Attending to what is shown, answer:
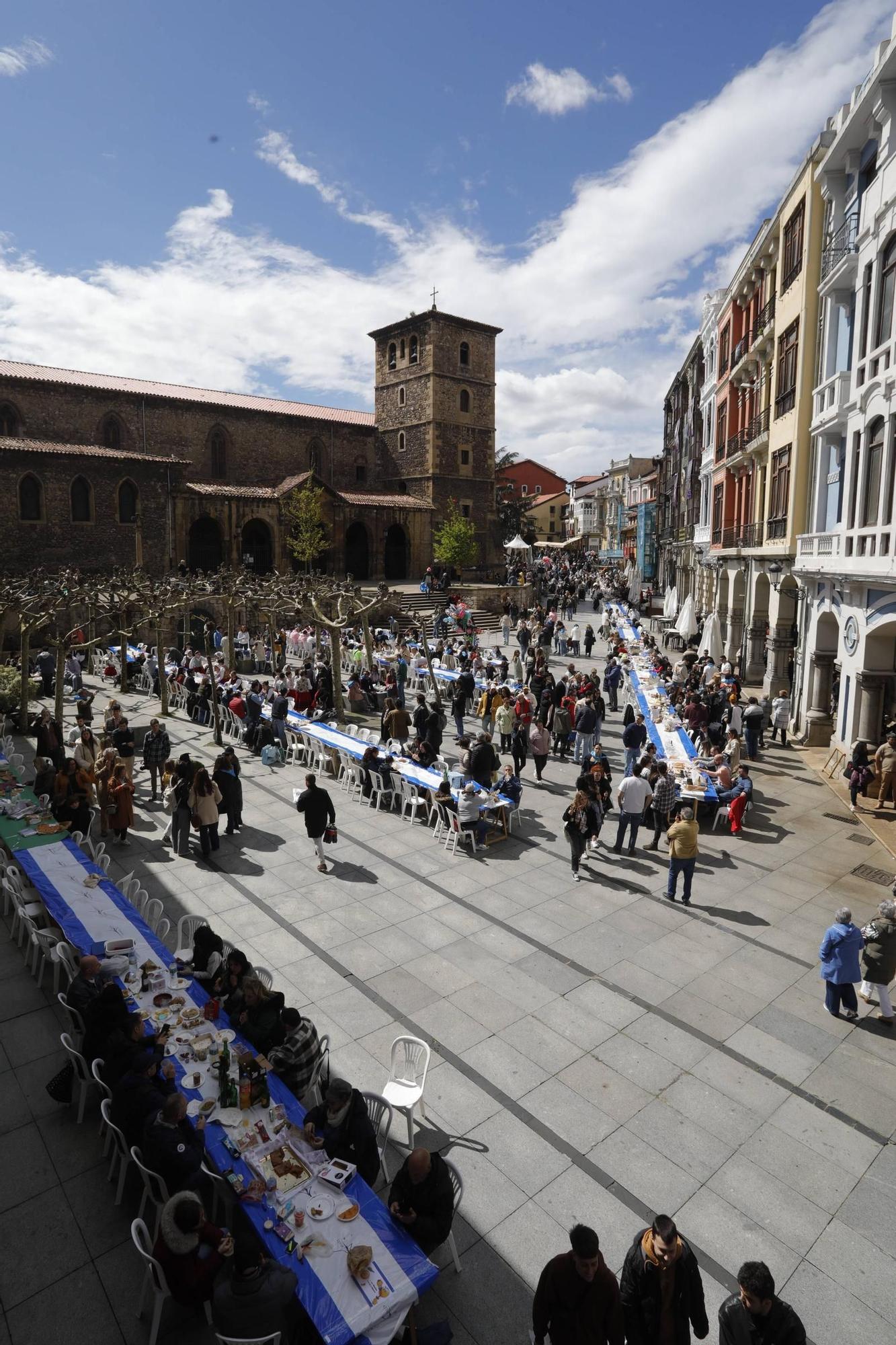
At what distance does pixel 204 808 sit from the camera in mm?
11148

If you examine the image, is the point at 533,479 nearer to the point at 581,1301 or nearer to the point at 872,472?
the point at 872,472

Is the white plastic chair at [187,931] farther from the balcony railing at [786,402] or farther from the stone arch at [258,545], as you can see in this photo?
the stone arch at [258,545]

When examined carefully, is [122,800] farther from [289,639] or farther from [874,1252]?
[289,639]

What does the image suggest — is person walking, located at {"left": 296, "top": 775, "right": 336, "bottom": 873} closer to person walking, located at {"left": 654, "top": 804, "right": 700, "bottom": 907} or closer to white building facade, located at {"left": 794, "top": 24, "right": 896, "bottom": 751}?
person walking, located at {"left": 654, "top": 804, "right": 700, "bottom": 907}

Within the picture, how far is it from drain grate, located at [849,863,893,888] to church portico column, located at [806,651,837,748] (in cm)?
722

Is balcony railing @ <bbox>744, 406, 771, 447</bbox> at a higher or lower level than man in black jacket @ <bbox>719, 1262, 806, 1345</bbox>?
higher

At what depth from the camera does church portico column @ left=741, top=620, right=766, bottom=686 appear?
80.6 ft

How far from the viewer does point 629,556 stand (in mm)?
78000

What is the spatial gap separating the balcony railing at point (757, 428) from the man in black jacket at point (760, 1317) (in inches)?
851

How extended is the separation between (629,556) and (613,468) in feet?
70.3

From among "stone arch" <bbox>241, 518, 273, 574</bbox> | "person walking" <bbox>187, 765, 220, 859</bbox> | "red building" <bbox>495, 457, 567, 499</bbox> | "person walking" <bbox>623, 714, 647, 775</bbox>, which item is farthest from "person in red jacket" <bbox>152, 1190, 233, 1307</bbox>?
"red building" <bbox>495, 457, 567, 499</bbox>

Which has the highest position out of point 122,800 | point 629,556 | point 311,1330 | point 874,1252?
point 629,556

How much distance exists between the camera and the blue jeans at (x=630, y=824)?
11.4 m

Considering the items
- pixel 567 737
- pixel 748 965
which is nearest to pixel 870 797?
pixel 567 737
